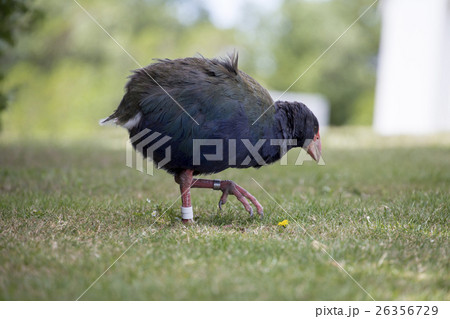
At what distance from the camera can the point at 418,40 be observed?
37.4 ft

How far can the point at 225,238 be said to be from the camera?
320cm

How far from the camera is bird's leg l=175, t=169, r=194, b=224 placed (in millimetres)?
3691

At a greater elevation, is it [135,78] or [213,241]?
[135,78]

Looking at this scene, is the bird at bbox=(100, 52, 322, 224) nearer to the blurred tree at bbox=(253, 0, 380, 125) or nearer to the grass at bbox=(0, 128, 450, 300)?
the grass at bbox=(0, 128, 450, 300)

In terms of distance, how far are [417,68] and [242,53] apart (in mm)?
14632

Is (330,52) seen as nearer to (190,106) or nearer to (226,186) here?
(226,186)

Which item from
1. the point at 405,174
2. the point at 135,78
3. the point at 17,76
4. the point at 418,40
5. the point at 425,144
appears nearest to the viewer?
the point at 135,78

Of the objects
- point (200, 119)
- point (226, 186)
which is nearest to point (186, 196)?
point (226, 186)

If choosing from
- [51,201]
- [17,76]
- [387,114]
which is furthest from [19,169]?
[17,76]

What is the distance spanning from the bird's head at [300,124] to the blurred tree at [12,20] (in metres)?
3.78

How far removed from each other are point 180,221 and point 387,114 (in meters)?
9.26

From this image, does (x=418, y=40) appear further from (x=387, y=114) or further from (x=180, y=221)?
(x=180, y=221)

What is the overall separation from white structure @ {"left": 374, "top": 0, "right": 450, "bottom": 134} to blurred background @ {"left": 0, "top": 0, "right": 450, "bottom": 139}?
23 mm

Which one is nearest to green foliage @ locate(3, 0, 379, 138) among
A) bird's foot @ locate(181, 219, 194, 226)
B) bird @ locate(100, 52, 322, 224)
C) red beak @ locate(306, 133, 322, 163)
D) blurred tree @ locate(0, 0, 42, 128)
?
blurred tree @ locate(0, 0, 42, 128)
